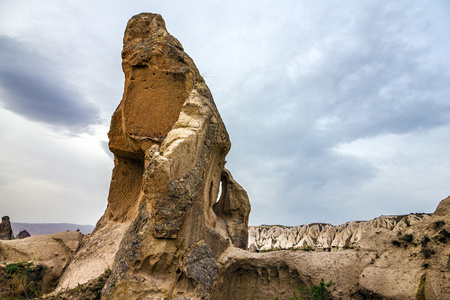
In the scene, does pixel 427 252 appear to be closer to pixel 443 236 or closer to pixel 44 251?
pixel 443 236

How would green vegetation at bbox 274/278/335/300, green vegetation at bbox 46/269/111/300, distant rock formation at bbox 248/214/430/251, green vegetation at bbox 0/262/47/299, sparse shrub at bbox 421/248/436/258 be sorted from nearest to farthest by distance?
sparse shrub at bbox 421/248/436/258
green vegetation at bbox 274/278/335/300
green vegetation at bbox 46/269/111/300
green vegetation at bbox 0/262/47/299
distant rock formation at bbox 248/214/430/251

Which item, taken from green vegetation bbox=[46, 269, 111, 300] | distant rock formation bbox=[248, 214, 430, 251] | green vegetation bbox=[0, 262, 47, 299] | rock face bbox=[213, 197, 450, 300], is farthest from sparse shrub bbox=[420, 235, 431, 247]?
distant rock formation bbox=[248, 214, 430, 251]

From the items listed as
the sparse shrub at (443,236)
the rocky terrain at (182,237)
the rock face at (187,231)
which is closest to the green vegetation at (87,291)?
the rocky terrain at (182,237)

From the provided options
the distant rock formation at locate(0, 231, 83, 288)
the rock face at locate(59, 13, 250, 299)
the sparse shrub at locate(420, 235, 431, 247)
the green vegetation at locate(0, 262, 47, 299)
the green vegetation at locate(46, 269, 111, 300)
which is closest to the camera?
the rock face at locate(59, 13, 250, 299)

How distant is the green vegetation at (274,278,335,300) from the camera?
7.46 m

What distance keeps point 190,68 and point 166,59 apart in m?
0.79

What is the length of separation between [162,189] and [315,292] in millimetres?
3971

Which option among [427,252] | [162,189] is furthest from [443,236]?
[162,189]

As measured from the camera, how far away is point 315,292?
293 inches

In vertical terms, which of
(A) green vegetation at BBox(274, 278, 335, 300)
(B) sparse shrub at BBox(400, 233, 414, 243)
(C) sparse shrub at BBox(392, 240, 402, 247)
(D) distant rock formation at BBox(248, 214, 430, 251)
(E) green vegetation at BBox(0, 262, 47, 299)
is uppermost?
(D) distant rock formation at BBox(248, 214, 430, 251)

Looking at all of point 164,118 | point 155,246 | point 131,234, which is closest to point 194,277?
point 155,246

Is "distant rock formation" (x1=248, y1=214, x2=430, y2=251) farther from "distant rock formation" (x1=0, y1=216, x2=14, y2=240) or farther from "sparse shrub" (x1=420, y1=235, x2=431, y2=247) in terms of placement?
"distant rock formation" (x1=0, y1=216, x2=14, y2=240)

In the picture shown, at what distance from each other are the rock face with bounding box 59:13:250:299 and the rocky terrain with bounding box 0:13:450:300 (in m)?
0.03

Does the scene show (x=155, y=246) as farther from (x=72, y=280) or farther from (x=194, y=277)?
(x=72, y=280)
